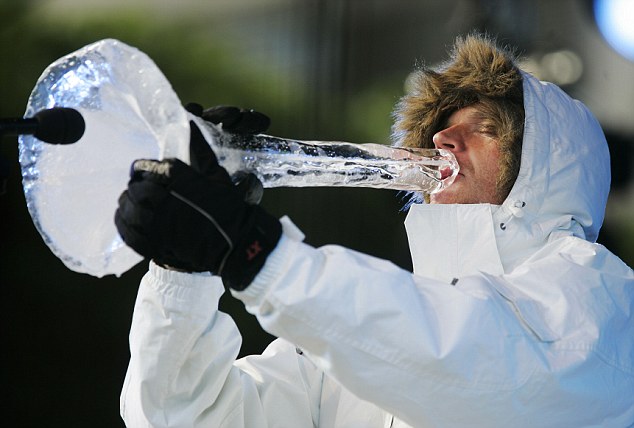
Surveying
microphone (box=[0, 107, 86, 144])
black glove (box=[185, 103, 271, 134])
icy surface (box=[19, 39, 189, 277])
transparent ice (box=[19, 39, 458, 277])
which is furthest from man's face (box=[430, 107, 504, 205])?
microphone (box=[0, 107, 86, 144])

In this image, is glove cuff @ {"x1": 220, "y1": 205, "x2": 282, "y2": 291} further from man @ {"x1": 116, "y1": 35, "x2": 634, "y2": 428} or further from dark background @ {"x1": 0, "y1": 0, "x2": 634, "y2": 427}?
dark background @ {"x1": 0, "y1": 0, "x2": 634, "y2": 427}

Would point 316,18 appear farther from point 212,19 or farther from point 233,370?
point 233,370

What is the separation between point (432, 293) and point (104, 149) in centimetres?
54

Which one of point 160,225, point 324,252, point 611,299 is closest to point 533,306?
point 611,299

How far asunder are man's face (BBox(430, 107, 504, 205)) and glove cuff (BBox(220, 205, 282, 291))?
785mm

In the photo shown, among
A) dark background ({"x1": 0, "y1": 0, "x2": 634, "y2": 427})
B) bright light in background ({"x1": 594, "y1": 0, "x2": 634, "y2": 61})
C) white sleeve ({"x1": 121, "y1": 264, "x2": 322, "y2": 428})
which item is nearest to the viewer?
white sleeve ({"x1": 121, "y1": 264, "x2": 322, "y2": 428})

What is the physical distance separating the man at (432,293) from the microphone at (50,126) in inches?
4.1

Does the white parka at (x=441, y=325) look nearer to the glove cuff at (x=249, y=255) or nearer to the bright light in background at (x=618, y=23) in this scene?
the glove cuff at (x=249, y=255)

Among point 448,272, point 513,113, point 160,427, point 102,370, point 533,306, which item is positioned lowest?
point 102,370

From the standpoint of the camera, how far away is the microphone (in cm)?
112

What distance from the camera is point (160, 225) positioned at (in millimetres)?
1218

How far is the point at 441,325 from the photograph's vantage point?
1332 millimetres

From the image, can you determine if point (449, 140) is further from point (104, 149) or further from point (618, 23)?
point (104, 149)

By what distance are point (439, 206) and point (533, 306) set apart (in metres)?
0.46
